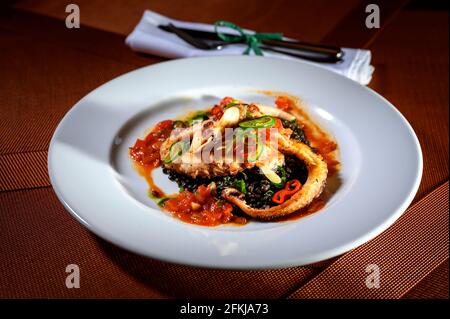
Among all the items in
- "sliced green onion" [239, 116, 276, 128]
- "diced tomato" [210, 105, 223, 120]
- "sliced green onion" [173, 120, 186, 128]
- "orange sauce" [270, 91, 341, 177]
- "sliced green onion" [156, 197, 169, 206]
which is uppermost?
"sliced green onion" [239, 116, 276, 128]

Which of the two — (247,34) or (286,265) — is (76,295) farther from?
(247,34)

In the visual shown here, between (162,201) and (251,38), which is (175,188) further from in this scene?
(251,38)

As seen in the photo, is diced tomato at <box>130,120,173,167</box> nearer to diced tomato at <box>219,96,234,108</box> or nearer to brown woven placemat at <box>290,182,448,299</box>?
diced tomato at <box>219,96,234,108</box>

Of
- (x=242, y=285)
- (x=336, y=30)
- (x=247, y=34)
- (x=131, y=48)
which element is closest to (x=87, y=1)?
(x=131, y=48)

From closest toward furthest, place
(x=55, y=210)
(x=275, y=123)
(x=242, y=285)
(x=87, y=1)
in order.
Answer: (x=242, y=285), (x=55, y=210), (x=275, y=123), (x=87, y=1)

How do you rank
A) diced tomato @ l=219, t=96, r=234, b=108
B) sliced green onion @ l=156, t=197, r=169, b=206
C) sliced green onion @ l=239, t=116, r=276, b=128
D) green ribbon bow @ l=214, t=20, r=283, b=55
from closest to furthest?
sliced green onion @ l=156, t=197, r=169, b=206, sliced green onion @ l=239, t=116, r=276, b=128, diced tomato @ l=219, t=96, r=234, b=108, green ribbon bow @ l=214, t=20, r=283, b=55

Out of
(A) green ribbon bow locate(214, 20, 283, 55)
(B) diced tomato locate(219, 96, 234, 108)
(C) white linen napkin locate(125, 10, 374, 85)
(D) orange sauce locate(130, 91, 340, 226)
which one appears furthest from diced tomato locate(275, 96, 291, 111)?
(A) green ribbon bow locate(214, 20, 283, 55)
